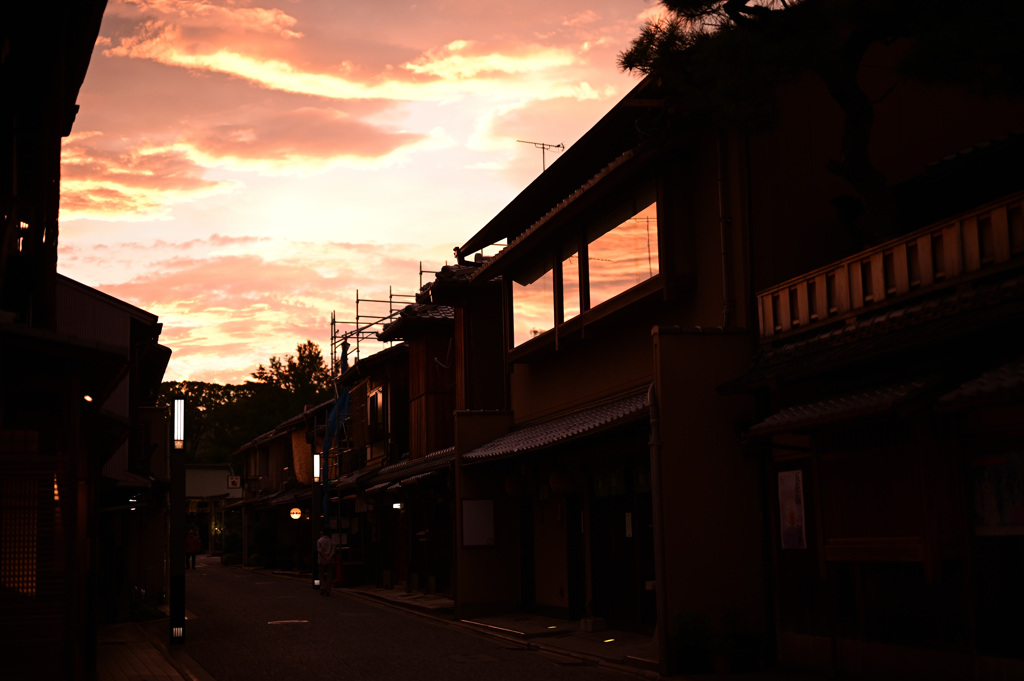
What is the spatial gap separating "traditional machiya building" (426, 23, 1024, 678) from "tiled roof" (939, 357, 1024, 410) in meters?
0.03

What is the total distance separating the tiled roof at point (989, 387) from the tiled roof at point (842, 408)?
582 mm

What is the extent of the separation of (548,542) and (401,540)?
1365 centimetres

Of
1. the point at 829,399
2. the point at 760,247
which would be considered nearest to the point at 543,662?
the point at 829,399

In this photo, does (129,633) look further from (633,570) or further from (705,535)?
(705,535)

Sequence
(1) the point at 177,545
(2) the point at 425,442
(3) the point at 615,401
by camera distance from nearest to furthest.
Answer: (1) the point at 177,545 < (3) the point at 615,401 < (2) the point at 425,442

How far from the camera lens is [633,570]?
1920cm

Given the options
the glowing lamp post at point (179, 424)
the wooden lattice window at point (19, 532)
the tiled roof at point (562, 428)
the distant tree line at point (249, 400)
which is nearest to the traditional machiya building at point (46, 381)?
the wooden lattice window at point (19, 532)

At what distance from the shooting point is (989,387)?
→ 982 centimetres

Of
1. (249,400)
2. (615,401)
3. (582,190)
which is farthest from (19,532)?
(249,400)

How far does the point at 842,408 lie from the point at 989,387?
2283 mm

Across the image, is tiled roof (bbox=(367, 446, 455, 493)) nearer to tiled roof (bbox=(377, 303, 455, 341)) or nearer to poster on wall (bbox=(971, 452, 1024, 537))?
tiled roof (bbox=(377, 303, 455, 341))

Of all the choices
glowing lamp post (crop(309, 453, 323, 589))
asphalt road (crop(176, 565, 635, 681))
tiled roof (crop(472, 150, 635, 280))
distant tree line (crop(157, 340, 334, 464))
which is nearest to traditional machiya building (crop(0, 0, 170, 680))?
asphalt road (crop(176, 565, 635, 681))

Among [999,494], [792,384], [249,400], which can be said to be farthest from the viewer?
[249,400]

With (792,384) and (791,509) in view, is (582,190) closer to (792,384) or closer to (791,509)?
(792,384)
